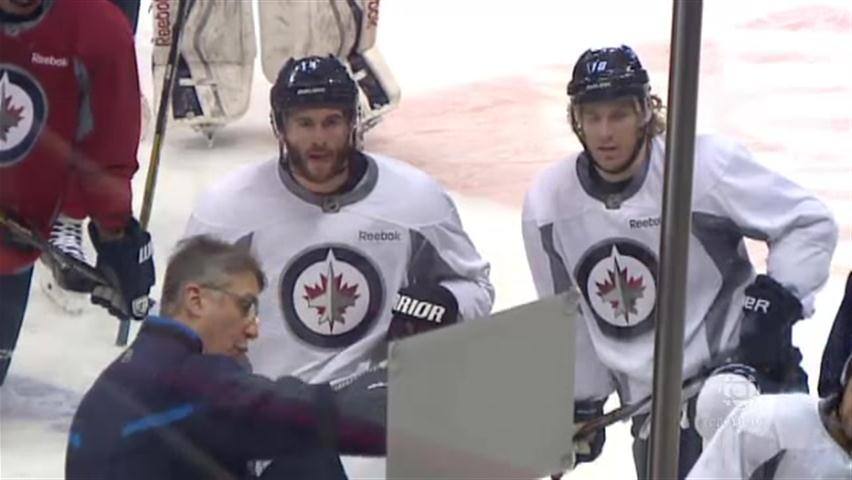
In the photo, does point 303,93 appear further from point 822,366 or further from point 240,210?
point 822,366

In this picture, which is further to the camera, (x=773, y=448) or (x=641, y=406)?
(x=773, y=448)

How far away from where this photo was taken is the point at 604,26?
2037mm

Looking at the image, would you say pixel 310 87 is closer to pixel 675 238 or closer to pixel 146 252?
pixel 146 252

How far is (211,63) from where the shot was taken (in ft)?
5.82

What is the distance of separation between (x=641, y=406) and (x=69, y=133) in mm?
549

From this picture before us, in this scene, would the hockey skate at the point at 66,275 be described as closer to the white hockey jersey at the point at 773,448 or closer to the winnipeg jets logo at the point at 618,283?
the winnipeg jets logo at the point at 618,283

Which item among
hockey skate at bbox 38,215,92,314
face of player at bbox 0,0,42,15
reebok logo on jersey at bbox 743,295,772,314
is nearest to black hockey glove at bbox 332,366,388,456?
hockey skate at bbox 38,215,92,314

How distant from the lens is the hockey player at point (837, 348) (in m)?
1.98

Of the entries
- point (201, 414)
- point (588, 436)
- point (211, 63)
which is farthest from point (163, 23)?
point (588, 436)

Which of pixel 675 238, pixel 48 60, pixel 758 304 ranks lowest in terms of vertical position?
pixel 758 304

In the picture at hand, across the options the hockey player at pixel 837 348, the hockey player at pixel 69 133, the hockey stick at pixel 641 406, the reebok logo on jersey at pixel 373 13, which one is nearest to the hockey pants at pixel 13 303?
the hockey player at pixel 69 133

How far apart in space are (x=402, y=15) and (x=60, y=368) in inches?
18.1

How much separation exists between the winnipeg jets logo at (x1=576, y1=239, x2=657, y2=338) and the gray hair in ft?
1.13

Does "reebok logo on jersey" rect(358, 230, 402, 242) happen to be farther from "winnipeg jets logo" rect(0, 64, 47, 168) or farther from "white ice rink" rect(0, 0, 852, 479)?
"winnipeg jets logo" rect(0, 64, 47, 168)
